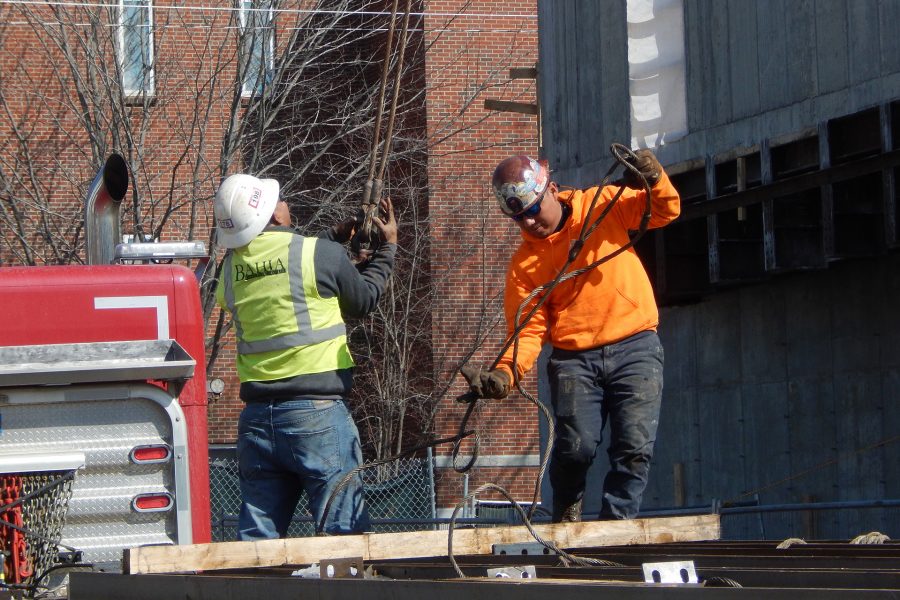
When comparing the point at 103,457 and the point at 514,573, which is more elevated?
the point at 103,457

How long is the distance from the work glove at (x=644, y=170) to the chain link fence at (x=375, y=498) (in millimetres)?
7610

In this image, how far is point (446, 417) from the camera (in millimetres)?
24078

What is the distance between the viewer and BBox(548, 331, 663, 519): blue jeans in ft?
21.4

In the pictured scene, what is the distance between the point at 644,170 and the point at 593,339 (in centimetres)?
99

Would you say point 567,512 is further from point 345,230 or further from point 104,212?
point 104,212

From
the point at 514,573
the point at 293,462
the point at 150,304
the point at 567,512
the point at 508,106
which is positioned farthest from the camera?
the point at 508,106

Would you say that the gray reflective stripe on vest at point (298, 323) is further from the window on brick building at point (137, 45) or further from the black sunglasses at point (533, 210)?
the window on brick building at point (137, 45)

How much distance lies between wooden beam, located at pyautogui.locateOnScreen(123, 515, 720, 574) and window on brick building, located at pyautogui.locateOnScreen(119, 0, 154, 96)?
16.3 m

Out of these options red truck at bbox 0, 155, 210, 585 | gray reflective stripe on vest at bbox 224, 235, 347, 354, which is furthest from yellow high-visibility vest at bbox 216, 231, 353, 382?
red truck at bbox 0, 155, 210, 585

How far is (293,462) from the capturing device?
6430mm

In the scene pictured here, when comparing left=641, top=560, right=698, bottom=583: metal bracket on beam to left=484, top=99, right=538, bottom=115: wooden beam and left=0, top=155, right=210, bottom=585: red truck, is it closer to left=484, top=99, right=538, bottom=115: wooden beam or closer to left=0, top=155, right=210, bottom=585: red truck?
left=0, top=155, right=210, bottom=585: red truck

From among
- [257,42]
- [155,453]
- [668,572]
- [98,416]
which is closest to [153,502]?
[155,453]

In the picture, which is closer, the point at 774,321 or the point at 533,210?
the point at 533,210

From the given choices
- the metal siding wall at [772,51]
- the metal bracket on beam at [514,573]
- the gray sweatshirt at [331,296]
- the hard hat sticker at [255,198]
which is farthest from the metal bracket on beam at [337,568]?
the metal siding wall at [772,51]
